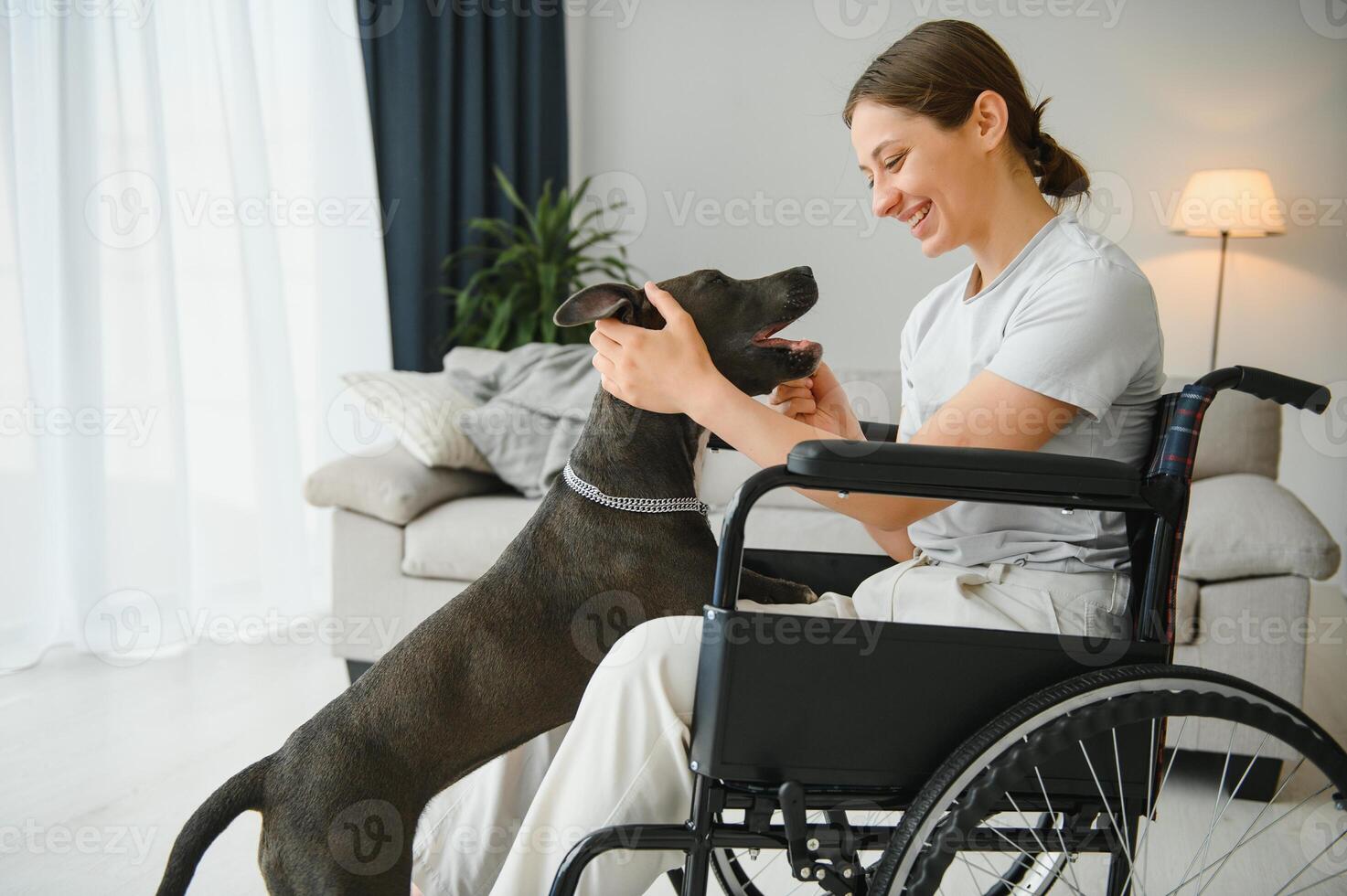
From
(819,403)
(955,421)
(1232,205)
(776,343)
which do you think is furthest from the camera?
(1232,205)

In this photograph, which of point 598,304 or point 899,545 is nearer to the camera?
point 598,304

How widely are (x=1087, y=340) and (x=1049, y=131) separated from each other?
3.19 m

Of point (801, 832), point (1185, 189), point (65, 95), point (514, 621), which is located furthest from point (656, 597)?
point (1185, 189)

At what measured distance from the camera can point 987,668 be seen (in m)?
1.01

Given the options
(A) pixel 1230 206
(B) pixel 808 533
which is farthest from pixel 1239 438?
(A) pixel 1230 206

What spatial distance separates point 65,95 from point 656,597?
2.36 m

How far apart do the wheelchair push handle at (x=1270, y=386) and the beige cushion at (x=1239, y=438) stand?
1697mm

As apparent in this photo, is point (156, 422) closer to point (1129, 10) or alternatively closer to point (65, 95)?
point (65, 95)

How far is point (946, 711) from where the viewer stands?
3.32ft

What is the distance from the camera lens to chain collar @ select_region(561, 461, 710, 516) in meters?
1.29

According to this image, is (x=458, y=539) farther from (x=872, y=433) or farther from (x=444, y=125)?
(x=444, y=125)

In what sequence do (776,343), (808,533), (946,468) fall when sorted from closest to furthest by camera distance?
(946,468)
(776,343)
(808,533)

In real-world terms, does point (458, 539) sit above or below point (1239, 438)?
below

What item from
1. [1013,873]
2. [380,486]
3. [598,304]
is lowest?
[1013,873]
